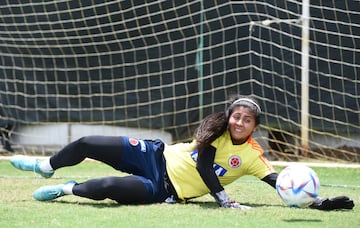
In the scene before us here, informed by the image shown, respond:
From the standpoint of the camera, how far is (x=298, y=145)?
7953 millimetres

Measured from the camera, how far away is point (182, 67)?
27.3 ft

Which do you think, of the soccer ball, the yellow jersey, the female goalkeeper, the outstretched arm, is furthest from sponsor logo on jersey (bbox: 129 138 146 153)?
the outstretched arm

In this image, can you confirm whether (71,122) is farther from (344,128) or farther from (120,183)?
(120,183)

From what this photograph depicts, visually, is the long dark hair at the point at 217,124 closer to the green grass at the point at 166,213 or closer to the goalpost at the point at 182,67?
the green grass at the point at 166,213

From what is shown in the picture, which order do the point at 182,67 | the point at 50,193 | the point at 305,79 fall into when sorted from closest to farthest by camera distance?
the point at 50,193, the point at 305,79, the point at 182,67

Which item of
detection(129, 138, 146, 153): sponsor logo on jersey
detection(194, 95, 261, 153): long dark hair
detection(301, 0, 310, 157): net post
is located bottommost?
detection(301, 0, 310, 157): net post

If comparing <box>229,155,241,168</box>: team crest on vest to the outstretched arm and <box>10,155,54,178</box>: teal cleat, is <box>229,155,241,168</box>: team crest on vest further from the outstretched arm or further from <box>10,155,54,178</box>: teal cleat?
<box>10,155,54,178</box>: teal cleat

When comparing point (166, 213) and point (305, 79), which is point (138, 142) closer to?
point (166, 213)

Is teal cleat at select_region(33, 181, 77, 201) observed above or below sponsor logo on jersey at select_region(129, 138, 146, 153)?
below

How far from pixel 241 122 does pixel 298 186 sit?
525 mm

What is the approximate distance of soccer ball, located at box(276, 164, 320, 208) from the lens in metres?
4.13

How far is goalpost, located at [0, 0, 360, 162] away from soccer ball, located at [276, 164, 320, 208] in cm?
361

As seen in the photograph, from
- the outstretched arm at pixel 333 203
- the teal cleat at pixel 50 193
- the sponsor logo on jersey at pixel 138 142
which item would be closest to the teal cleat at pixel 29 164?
the teal cleat at pixel 50 193

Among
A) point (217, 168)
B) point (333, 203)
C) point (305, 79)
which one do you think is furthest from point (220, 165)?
point (305, 79)
